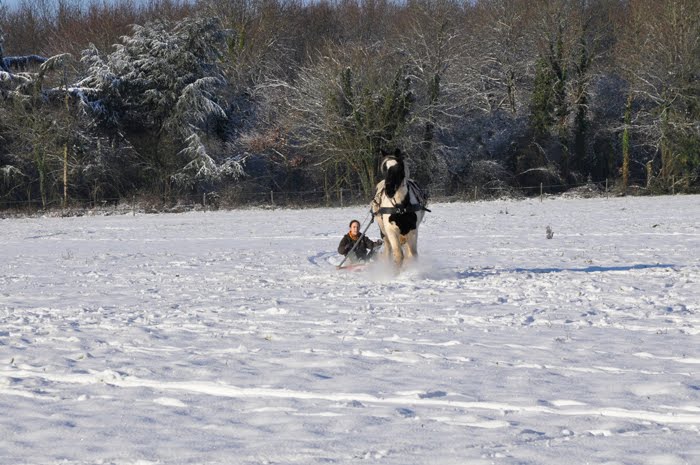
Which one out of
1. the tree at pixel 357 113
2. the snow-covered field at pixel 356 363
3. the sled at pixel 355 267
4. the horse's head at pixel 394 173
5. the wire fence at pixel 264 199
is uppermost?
the tree at pixel 357 113

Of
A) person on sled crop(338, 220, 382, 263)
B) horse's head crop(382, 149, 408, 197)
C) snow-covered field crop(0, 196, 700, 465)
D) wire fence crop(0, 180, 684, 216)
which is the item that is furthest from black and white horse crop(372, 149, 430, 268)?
wire fence crop(0, 180, 684, 216)

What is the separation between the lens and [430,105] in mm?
49781

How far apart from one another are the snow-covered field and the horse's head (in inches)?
51.9

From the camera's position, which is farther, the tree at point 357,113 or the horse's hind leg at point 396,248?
the tree at point 357,113

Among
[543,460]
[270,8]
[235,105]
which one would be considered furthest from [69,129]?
[543,460]

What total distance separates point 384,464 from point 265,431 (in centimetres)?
94

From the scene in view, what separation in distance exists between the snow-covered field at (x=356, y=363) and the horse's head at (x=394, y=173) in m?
1.32

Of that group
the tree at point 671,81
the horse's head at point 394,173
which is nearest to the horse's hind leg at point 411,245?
the horse's head at point 394,173

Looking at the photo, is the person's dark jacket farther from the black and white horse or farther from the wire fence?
the wire fence

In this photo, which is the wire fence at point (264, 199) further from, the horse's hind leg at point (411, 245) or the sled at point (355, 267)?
the horse's hind leg at point (411, 245)

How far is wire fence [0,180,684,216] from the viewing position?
46.2 meters

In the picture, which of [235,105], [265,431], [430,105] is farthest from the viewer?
[235,105]

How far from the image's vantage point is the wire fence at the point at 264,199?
46.2 metres

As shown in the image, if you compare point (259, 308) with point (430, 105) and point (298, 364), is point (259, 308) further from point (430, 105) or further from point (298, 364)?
point (430, 105)
